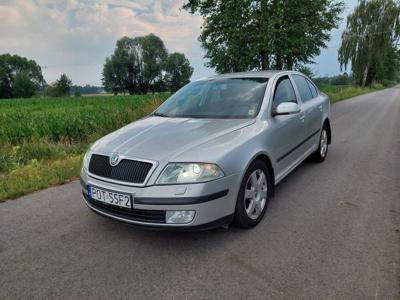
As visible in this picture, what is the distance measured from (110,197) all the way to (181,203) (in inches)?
26.9

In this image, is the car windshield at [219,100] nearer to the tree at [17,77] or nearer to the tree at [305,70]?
the tree at [305,70]

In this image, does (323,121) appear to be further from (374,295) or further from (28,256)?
(28,256)

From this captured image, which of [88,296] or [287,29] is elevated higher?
[287,29]

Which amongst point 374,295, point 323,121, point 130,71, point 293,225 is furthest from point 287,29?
point 130,71

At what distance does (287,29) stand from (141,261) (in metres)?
14.8

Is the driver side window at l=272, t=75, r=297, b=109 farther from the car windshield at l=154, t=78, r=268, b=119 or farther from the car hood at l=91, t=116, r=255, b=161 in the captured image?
the car hood at l=91, t=116, r=255, b=161

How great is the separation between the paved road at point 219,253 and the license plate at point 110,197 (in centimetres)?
47

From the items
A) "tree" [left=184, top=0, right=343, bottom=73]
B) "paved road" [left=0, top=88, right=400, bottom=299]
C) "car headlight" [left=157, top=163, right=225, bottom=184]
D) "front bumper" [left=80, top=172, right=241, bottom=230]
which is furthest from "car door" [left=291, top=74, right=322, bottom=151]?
"tree" [left=184, top=0, right=343, bottom=73]

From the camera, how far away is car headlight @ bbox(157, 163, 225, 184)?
100 inches

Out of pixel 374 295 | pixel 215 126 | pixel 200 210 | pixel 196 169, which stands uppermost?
pixel 215 126

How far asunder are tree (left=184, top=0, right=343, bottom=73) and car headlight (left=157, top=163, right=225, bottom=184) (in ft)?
44.8

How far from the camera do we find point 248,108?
3588 millimetres

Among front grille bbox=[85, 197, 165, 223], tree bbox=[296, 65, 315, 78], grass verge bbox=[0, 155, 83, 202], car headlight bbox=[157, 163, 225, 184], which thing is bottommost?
grass verge bbox=[0, 155, 83, 202]

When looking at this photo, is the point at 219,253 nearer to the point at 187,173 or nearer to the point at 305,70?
the point at 187,173
